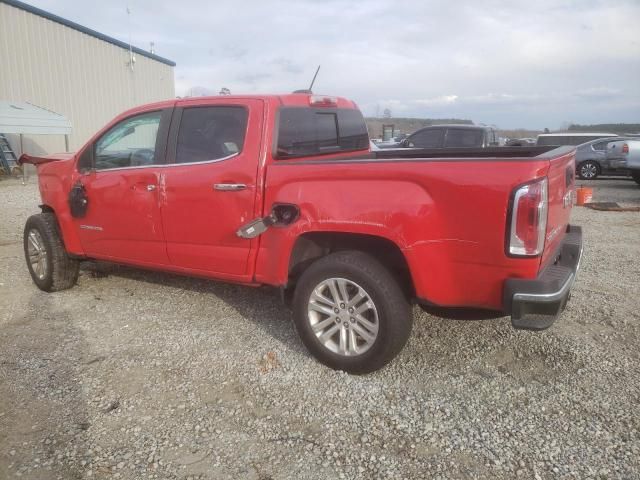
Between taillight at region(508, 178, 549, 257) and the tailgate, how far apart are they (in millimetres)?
129

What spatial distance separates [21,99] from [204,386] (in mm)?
16854

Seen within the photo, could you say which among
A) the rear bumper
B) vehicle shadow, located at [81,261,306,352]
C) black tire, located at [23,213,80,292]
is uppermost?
the rear bumper

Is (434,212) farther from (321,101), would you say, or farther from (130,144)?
(130,144)

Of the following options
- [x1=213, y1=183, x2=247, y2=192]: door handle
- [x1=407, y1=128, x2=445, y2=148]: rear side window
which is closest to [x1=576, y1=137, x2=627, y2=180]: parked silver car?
[x1=407, y1=128, x2=445, y2=148]: rear side window

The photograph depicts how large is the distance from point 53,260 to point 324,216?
3.14m

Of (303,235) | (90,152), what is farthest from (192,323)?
(90,152)

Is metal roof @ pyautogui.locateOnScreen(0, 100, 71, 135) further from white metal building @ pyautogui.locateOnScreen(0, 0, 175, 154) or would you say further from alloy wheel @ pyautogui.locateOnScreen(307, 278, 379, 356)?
alloy wheel @ pyautogui.locateOnScreen(307, 278, 379, 356)

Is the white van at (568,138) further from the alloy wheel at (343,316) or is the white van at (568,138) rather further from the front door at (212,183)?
the alloy wheel at (343,316)

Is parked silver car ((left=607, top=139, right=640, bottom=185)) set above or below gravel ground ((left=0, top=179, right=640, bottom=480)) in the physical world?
above

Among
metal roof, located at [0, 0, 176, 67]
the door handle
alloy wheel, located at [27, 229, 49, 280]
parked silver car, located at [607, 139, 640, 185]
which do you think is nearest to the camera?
the door handle

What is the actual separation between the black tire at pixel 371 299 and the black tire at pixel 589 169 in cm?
1641

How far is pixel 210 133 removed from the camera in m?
3.77

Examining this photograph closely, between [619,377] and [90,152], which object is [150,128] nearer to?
[90,152]

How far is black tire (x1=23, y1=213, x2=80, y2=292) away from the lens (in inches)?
190
